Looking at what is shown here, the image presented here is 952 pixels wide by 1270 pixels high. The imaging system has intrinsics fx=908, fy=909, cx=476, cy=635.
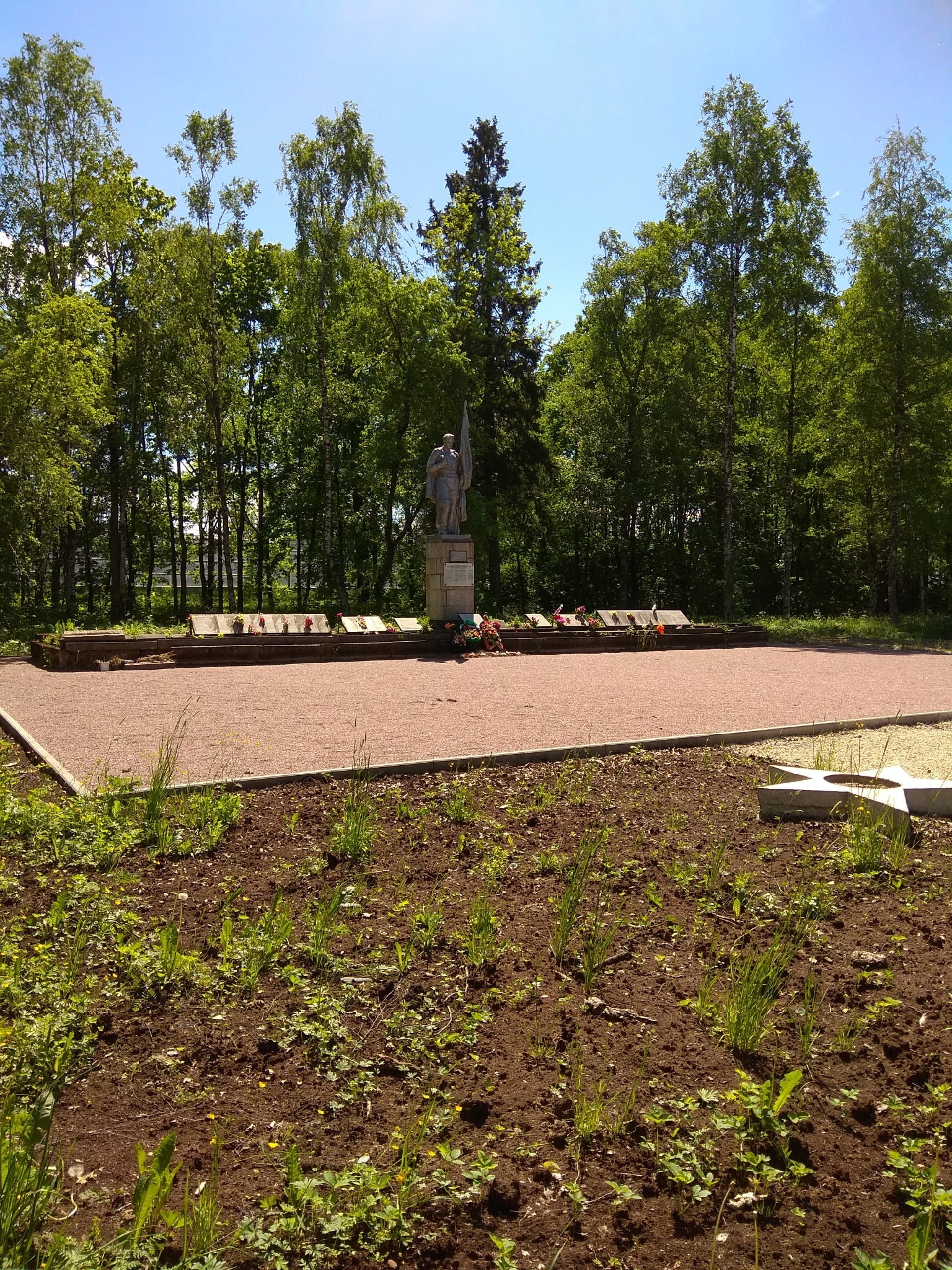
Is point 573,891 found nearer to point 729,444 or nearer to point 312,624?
point 312,624

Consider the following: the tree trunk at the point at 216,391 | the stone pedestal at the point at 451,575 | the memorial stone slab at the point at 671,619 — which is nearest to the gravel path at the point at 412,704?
the stone pedestal at the point at 451,575

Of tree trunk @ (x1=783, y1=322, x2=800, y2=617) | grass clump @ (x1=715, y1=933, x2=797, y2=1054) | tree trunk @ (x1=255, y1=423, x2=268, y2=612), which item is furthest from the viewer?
tree trunk @ (x1=255, y1=423, x2=268, y2=612)

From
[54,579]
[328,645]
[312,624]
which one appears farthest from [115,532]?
[328,645]

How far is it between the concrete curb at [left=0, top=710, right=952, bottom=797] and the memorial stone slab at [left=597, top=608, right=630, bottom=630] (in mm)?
10263

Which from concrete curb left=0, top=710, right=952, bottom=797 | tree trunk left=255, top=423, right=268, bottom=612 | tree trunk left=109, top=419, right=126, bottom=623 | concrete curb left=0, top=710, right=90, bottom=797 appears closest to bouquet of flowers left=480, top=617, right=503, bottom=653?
concrete curb left=0, top=710, right=952, bottom=797

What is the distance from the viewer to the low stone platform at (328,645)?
14.0 metres

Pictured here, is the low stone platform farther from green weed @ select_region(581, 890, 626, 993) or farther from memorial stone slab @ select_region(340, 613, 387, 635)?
green weed @ select_region(581, 890, 626, 993)

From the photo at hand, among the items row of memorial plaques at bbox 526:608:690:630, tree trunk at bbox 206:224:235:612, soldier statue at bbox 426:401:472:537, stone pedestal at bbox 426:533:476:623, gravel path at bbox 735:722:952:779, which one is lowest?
gravel path at bbox 735:722:952:779

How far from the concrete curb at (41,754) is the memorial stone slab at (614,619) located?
42.3 ft

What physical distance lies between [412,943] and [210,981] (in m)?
0.79

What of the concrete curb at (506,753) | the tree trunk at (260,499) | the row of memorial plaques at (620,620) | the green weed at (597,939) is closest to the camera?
the green weed at (597,939)

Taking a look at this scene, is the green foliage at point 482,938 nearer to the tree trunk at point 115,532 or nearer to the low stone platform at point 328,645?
the low stone platform at point 328,645

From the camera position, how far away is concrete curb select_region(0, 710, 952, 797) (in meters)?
5.97

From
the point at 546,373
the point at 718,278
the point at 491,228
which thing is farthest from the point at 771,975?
the point at 546,373
